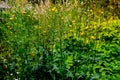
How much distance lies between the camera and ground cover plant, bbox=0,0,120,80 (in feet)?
16.5

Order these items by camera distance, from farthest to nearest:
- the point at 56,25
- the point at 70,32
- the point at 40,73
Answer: the point at 70,32, the point at 56,25, the point at 40,73

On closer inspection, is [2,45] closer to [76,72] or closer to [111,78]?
[76,72]

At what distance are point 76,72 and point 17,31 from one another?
42.1 inches

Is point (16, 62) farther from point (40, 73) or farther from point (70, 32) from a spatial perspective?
point (70, 32)

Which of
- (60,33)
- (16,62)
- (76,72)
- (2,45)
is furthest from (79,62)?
(2,45)

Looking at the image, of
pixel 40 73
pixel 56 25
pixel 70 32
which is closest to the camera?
pixel 40 73

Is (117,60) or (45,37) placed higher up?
(45,37)

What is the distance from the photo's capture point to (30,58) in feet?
16.7

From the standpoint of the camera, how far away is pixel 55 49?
202 inches

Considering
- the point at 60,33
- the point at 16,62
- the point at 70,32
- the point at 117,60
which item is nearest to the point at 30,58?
the point at 16,62

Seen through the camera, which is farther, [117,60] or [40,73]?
[117,60]

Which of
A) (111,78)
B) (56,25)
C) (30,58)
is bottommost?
(111,78)

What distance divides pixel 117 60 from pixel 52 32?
1110 millimetres

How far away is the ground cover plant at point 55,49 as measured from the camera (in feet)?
16.5
